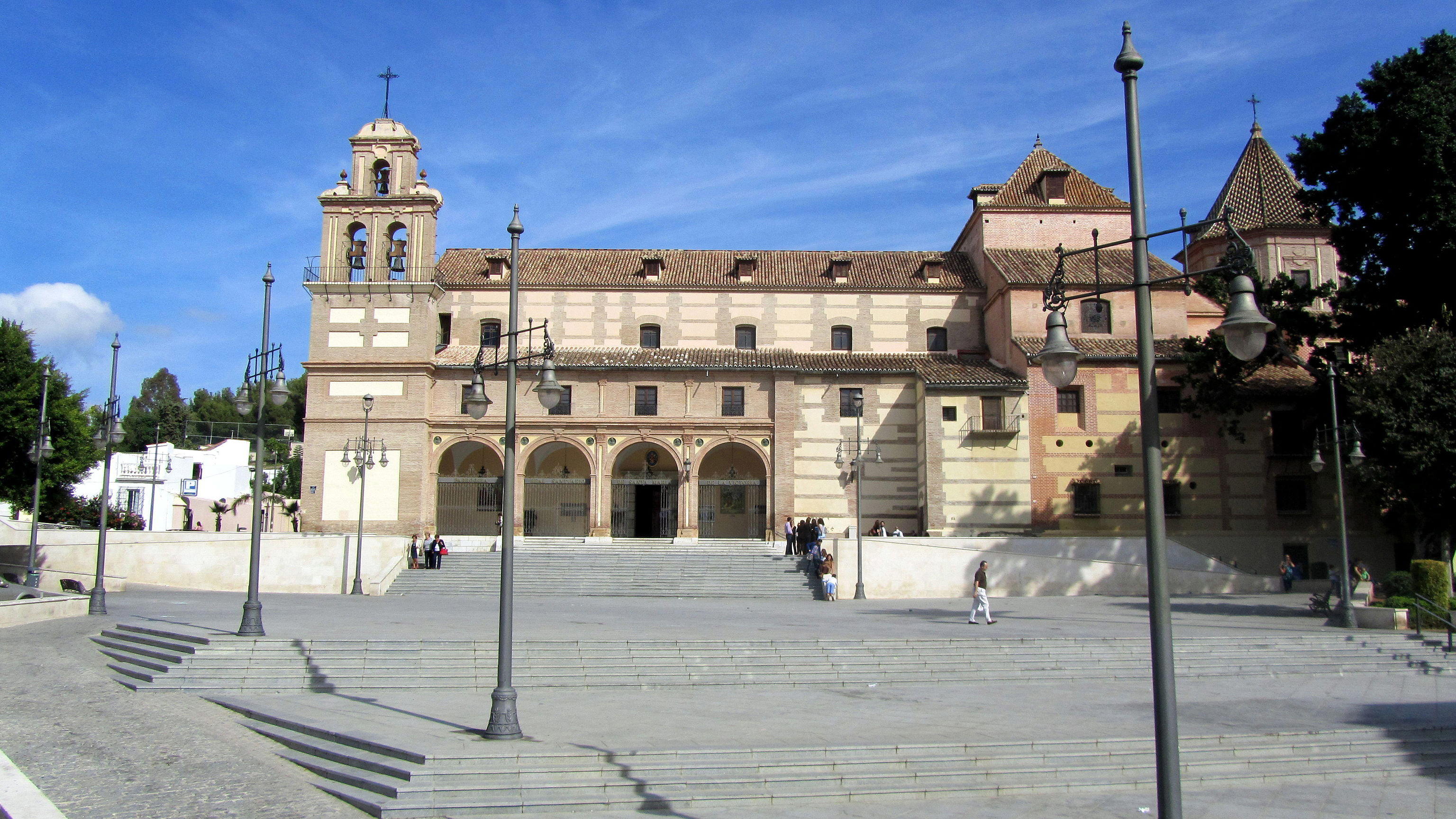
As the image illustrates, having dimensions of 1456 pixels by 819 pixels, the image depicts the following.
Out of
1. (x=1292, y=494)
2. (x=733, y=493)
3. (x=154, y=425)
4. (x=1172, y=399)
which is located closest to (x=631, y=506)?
(x=733, y=493)

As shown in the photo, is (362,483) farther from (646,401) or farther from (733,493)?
(733,493)

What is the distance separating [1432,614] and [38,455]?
31906 millimetres

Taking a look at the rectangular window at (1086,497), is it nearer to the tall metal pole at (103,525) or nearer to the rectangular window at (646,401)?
the rectangular window at (646,401)

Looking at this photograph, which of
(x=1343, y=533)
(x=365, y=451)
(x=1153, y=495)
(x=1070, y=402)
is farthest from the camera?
(x=365, y=451)

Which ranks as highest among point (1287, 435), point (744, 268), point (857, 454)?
point (744, 268)

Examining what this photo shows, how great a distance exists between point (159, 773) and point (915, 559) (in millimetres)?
23484

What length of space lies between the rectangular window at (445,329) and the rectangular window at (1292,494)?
30.8 meters

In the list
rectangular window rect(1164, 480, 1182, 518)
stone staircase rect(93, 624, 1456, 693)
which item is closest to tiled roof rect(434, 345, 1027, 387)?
rectangular window rect(1164, 480, 1182, 518)

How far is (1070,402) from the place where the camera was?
36.8 meters

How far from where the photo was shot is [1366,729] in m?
12.9

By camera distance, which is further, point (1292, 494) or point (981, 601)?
point (1292, 494)

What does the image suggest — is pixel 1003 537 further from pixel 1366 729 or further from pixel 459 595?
pixel 1366 729

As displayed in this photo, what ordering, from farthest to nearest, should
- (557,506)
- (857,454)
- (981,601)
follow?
(557,506), (857,454), (981,601)

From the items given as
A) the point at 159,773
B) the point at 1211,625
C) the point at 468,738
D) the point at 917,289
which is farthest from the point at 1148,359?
the point at 917,289
